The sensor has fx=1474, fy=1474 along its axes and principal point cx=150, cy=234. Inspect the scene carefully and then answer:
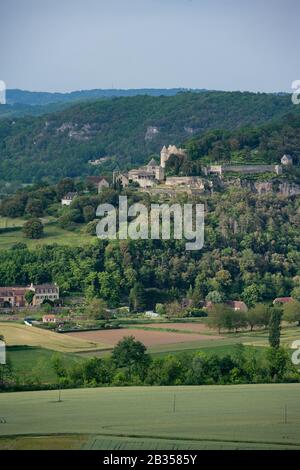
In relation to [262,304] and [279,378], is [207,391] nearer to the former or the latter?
[279,378]

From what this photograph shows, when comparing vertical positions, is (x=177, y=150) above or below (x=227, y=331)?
above

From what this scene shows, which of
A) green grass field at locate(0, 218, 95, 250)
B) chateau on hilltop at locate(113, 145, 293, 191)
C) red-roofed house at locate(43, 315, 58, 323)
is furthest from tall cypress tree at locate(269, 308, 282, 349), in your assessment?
chateau on hilltop at locate(113, 145, 293, 191)

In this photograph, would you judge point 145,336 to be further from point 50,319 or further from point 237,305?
point 237,305

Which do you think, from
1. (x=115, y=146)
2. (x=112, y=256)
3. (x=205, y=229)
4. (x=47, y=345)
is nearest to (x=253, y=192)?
(x=205, y=229)

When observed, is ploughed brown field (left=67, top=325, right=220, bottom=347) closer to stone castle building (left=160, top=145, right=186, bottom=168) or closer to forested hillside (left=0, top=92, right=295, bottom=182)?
stone castle building (left=160, top=145, right=186, bottom=168)

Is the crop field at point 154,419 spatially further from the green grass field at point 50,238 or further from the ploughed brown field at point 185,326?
the green grass field at point 50,238

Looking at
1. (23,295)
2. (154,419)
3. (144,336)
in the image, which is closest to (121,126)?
(23,295)
